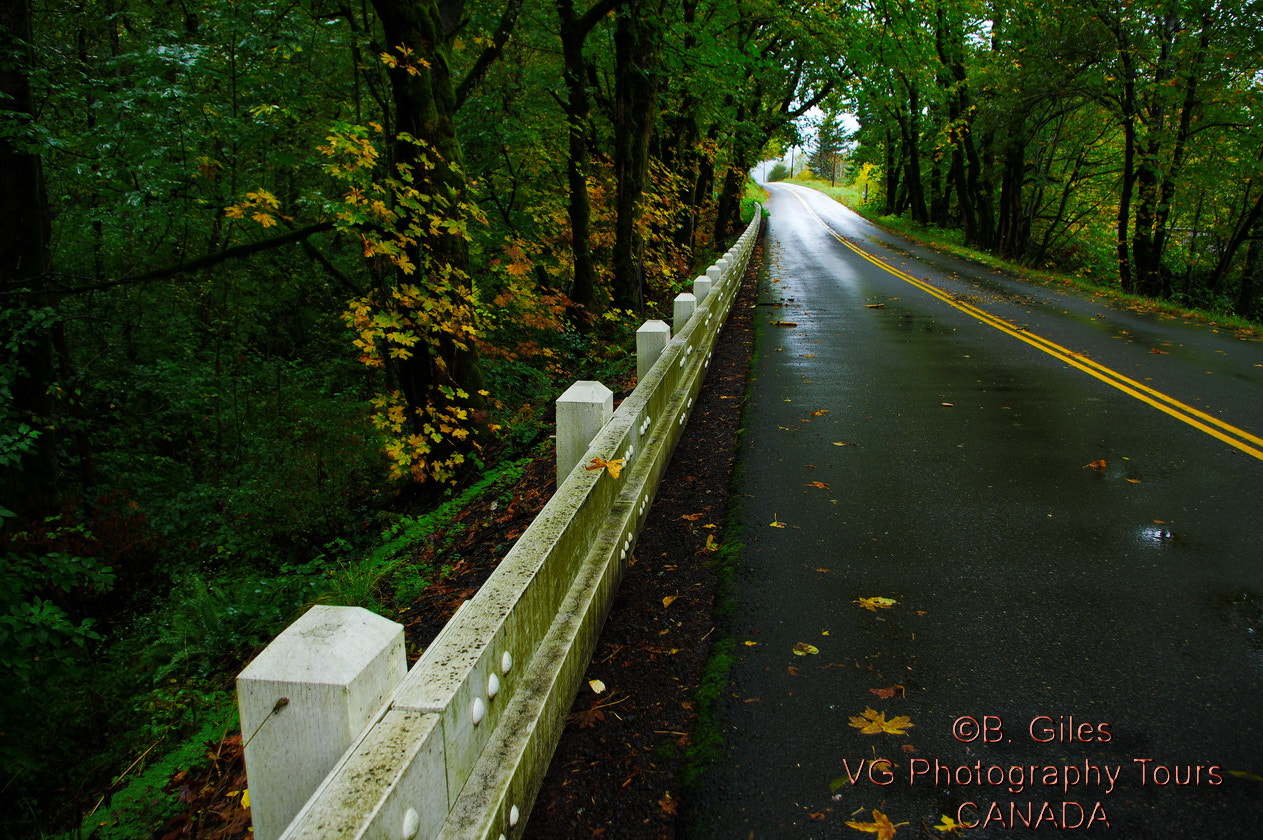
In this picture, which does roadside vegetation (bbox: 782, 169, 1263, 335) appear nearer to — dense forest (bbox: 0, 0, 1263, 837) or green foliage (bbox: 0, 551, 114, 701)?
dense forest (bbox: 0, 0, 1263, 837)

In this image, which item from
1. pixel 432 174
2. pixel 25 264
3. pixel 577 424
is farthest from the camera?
pixel 25 264

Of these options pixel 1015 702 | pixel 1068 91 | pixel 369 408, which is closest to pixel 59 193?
pixel 369 408

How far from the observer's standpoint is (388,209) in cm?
695

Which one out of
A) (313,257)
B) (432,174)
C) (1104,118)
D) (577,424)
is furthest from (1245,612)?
(1104,118)

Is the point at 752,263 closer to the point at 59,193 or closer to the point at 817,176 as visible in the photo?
the point at 59,193

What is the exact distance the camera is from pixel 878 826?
2592mm

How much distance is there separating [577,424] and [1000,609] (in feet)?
8.74

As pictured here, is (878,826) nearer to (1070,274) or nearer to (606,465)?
(606,465)

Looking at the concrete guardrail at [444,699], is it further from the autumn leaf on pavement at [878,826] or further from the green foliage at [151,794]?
the green foliage at [151,794]

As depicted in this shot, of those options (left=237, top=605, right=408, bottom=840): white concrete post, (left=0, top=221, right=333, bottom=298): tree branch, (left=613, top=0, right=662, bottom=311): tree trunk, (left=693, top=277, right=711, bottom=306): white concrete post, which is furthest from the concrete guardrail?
(left=613, top=0, right=662, bottom=311): tree trunk

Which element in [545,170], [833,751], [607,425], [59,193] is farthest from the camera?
[545,170]

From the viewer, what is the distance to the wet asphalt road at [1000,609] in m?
2.74

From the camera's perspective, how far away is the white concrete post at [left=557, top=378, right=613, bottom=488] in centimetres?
454

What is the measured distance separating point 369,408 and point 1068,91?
70.2 ft
